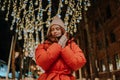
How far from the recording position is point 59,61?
320cm

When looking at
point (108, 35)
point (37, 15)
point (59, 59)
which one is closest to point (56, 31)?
point (59, 59)

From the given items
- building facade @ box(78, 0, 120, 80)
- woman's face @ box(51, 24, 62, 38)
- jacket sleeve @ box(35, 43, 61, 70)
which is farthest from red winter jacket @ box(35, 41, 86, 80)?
building facade @ box(78, 0, 120, 80)

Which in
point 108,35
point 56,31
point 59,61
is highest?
point 56,31

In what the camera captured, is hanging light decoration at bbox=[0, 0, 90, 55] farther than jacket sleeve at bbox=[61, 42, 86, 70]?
Yes

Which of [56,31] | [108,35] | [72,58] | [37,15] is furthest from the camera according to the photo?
[108,35]

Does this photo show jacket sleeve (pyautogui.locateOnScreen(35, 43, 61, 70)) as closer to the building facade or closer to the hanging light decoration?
the hanging light decoration

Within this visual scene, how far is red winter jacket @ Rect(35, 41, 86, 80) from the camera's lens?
10.2ft

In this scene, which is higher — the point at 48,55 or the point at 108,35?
the point at 108,35

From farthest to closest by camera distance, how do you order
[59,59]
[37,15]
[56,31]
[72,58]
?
[37,15], [56,31], [59,59], [72,58]

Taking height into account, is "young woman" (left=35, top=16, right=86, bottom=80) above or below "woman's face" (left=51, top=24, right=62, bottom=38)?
below

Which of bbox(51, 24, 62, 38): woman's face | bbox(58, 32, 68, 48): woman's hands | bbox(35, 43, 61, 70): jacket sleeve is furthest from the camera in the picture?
bbox(51, 24, 62, 38): woman's face

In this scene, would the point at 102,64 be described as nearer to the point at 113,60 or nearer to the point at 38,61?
the point at 113,60

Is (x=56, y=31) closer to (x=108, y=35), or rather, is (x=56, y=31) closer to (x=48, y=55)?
(x=48, y=55)

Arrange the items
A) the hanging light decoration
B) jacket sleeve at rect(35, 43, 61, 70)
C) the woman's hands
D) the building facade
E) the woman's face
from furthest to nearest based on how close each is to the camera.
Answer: the building facade → the hanging light decoration → the woman's face → the woman's hands → jacket sleeve at rect(35, 43, 61, 70)
